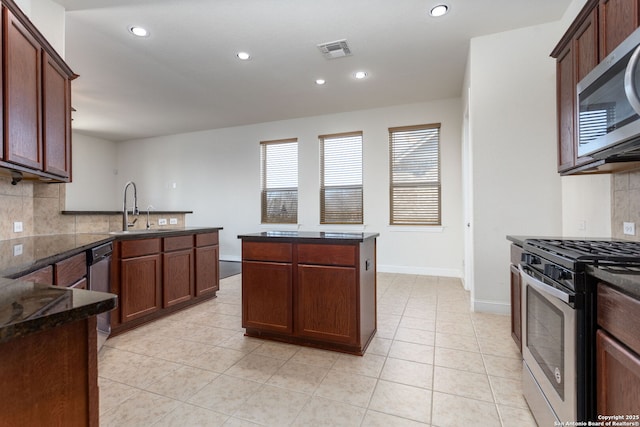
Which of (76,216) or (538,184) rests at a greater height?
(538,184)

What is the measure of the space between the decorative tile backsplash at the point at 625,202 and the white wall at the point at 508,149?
0.95 meters

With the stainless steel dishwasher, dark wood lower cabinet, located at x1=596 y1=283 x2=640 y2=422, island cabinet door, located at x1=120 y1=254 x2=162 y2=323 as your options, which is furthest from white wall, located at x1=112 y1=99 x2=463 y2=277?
dark wood lower cabinet, located at x1=596 y1=283 x2=640 y2=422

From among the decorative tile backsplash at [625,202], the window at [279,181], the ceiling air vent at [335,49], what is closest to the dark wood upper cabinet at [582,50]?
the decorative tile backsplash at [625,202]

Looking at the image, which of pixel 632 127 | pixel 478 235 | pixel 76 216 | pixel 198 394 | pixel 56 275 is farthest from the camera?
pixel 478 235

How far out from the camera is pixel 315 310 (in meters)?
2.37

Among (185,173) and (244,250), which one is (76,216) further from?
(185,173)

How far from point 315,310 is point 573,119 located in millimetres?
2226

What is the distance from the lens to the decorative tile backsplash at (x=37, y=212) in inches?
89.1

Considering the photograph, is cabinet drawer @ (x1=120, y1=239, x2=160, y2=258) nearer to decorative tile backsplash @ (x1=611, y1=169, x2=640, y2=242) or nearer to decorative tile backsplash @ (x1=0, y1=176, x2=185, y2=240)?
decorative tile backsplash @ (x1=0, y1=176, x2=185, y2=240)

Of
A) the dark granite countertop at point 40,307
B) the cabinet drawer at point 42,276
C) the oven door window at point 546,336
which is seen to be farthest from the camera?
the cabinet drawer at point 42,276

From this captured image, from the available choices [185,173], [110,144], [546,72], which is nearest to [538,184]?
[546,72]

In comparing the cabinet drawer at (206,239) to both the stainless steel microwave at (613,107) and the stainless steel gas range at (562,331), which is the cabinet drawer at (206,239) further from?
the stainless steel microwave at (613,107)

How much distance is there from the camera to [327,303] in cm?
233

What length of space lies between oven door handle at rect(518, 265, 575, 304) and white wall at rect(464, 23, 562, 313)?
1670 millimetres
